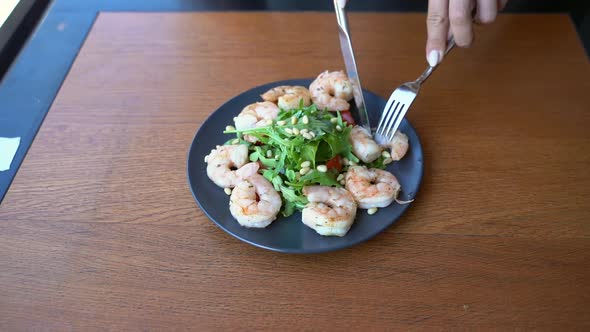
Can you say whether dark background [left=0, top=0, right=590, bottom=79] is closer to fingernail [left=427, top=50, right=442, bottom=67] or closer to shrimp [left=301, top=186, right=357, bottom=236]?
fingernail [left=427, top=50, right=442, bottom=67]

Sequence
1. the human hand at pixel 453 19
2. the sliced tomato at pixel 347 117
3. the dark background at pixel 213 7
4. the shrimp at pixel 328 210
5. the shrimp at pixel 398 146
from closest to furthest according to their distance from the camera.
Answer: the shrimp at pixel 328 210 < the human hand at pixel 453 19 < the shrimp at pixel 398 146 < the sliced tomato at pixel 347 117 < the dark background at pixel 213 7

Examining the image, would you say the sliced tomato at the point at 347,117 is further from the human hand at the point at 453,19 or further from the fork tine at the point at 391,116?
the human hand at the point at 453,19

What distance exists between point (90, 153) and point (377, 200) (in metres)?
1.05

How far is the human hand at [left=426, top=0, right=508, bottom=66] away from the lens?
135cm

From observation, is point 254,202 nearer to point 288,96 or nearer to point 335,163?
point 335,163

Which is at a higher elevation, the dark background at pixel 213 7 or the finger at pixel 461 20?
the finger at pixel 461 20

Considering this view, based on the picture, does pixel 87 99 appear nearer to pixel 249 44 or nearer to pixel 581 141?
pixel 249 44

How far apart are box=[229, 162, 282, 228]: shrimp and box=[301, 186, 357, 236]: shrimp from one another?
0.09 meters

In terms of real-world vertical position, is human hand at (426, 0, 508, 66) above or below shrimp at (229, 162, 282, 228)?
above

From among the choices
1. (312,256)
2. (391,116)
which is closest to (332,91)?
(391,116)

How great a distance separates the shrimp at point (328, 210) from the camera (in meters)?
1.24

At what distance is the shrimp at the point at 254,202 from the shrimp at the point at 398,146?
1.32 ft

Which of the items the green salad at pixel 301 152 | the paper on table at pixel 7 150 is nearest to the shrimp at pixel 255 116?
the green salad at pixel 301 152

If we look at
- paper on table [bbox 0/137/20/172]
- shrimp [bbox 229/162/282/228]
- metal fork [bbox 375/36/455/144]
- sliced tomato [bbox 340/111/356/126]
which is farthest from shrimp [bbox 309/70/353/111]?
paper on table [bbox 0/137/20/172]
